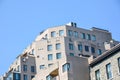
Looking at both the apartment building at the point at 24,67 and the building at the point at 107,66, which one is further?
the apartment building at the point at 24,67

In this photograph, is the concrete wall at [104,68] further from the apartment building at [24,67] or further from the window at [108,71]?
the apartment building at [24,67]

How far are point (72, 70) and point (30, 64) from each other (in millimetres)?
44043

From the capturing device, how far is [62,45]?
104 metres

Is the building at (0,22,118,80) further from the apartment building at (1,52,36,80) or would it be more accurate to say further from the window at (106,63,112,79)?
the window at (106,63,112,79)

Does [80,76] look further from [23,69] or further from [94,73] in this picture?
[23,69]

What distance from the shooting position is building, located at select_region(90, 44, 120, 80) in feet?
181

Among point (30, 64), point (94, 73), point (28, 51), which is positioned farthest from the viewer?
point (28, 51)

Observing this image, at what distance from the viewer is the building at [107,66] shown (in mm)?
55266

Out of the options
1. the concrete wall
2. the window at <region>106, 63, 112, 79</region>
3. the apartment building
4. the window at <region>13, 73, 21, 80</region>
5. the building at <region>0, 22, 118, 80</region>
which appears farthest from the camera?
the building at <region>0, 22, 118, 80</region>

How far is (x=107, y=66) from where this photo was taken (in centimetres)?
5725

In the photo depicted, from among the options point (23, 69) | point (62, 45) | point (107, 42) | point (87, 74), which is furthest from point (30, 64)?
point (87, 74)

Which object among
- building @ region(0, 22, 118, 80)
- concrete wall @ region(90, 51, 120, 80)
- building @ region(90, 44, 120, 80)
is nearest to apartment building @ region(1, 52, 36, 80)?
building @ region(0, 22, 118, 80)

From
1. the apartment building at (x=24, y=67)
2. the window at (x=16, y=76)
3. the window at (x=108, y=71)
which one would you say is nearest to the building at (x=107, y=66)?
the window at (x=108, y=71)

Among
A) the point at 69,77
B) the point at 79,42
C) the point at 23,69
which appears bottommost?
the point at 69,77
